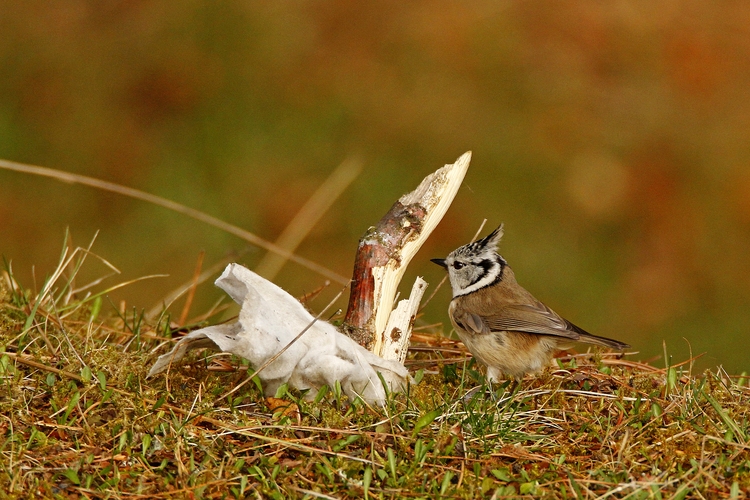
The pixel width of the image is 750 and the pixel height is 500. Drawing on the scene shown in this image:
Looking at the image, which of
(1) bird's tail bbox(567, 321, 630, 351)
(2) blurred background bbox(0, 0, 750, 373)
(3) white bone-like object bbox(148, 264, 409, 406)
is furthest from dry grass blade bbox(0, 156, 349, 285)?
(2) blurred background bbox(0, 0, 750, 373)

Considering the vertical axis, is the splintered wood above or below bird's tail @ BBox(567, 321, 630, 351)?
above

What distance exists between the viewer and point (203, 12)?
34.6 feet

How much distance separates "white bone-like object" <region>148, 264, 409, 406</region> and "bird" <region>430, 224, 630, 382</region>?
2.52 feet

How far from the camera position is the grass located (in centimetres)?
354

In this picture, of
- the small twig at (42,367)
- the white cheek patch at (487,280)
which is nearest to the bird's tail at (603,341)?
the white cheek patch at (487,280)

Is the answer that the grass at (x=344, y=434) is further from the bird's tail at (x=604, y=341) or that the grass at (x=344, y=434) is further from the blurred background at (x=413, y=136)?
the blurred background at (x=413, y=136)

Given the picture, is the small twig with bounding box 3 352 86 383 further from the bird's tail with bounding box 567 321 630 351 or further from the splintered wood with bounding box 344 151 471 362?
the bird's tail with bounding box 567 321 630 351

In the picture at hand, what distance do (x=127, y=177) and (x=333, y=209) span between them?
214 cm

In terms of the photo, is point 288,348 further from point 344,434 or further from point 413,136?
point 413,136

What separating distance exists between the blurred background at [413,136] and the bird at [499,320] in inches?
90.1

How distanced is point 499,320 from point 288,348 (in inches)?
56.0

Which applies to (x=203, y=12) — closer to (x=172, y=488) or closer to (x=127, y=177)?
(x=127, y=177)

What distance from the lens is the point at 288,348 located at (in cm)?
416

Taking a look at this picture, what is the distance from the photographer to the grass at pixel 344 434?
140 inches
